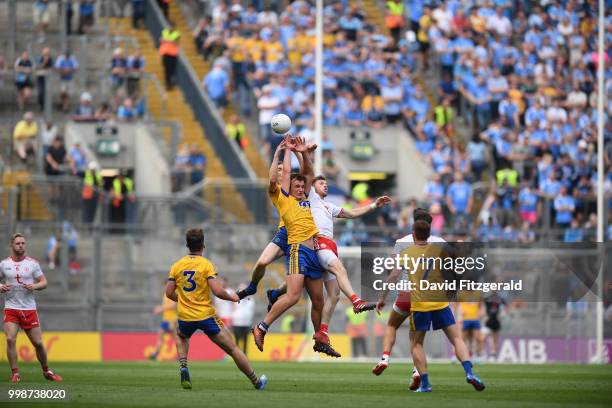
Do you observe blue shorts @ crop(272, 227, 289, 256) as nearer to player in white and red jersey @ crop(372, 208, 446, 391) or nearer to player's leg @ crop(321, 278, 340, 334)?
player's leg @ crop(321, 278, 340, 334)

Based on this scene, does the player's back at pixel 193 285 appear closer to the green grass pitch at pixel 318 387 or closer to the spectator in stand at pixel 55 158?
the green grass pitch at pixel 318 387

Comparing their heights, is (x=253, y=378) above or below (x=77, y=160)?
below

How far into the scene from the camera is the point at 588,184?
38219mm

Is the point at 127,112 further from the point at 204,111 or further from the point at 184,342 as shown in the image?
the point at 184,342

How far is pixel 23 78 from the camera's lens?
38969mm

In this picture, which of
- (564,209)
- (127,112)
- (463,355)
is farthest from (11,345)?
(564,209)

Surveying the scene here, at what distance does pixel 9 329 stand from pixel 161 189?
15229 mm

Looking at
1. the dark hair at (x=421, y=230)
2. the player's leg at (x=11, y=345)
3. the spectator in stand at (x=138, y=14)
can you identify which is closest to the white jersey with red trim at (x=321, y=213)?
the dark hair at (x=421, y=230)

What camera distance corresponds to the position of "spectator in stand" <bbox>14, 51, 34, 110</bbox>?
3888cm

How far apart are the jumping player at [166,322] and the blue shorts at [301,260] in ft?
40.9

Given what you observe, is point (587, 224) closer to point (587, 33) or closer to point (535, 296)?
point (535, 296)

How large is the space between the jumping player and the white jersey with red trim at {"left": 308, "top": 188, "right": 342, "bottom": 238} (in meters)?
11.3

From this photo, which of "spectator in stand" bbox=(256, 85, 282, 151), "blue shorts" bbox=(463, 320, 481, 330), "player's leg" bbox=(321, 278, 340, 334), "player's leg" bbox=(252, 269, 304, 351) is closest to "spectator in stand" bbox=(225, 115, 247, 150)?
"spectator in stand" bbox=(256, 85, 282, 151)

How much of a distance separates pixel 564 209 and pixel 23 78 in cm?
1489
